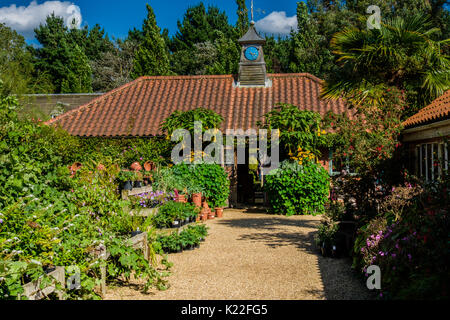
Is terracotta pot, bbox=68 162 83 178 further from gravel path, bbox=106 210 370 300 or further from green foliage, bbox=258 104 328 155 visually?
green foliage, bbox=258 104 328 155

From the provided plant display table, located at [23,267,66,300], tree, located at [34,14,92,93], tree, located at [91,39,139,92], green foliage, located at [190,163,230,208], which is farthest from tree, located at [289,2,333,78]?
plant display table, located at [23,267,66,300]

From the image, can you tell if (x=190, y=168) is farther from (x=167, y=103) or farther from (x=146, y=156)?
(x=167, y=103)

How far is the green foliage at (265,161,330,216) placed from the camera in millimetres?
12539

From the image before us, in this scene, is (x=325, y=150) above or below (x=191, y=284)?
above

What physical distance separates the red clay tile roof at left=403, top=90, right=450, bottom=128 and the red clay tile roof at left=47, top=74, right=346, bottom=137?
5.09 metres

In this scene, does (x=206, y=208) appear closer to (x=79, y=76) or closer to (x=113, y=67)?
(x=79, y=76)

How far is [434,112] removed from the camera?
9547mm

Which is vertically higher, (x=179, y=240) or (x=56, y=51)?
(x=56, y=51)

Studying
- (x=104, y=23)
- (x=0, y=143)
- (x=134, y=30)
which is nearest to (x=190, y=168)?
(x=0, y=143)

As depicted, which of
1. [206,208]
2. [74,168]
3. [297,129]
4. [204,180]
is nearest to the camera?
[74,168]

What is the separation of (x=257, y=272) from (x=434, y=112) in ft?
19.8

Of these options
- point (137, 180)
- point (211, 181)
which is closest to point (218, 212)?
point (211, 181)

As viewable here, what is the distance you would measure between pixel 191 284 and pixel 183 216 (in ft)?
10.6
